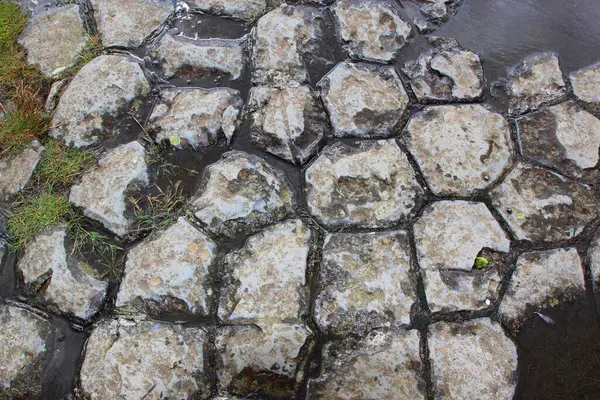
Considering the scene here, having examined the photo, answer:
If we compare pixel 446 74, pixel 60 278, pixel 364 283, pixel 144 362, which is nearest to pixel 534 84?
pixel 446 74

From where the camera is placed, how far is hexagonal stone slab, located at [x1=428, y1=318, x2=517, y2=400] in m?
2.06

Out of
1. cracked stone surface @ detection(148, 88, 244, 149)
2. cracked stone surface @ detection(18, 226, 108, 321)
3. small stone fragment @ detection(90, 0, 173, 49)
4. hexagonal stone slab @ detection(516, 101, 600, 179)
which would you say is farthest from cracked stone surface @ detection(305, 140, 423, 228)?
small stone fragment @ detection(90, 0, 173, 49)

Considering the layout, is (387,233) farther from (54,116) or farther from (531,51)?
(54,116)

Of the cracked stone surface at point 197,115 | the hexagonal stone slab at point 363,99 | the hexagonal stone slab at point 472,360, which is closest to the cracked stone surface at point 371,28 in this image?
the hexagonal stone slab at point 363,99

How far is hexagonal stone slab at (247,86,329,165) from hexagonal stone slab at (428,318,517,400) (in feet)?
3.38

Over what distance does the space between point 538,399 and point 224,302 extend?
52.9 inches

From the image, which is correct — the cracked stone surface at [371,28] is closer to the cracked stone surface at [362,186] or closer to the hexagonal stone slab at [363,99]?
the hexagonal stone slab at [363,99]

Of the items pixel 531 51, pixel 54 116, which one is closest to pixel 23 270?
pixel 54 116

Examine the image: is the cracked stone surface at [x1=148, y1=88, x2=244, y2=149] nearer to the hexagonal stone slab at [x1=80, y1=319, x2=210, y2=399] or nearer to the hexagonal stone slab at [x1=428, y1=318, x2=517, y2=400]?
the hexagonal stone slab at [x1=80, y1=319, x2=210, y2=399]

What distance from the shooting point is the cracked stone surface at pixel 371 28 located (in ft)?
9.12

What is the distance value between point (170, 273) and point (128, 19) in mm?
1572

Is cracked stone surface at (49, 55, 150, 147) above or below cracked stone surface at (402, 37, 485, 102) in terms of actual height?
below

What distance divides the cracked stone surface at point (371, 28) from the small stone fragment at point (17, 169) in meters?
1.70

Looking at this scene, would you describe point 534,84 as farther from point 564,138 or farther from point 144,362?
point 144,362
